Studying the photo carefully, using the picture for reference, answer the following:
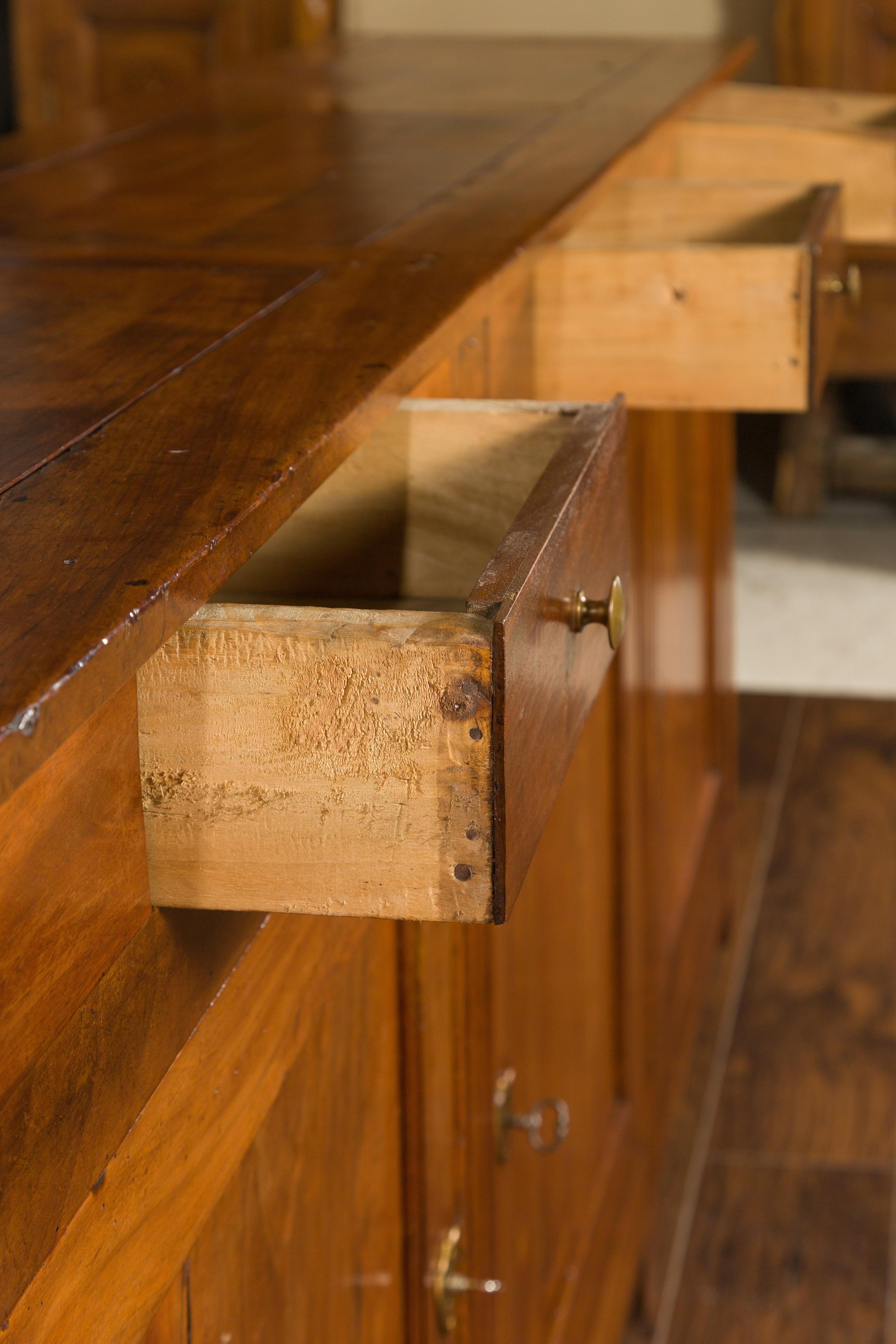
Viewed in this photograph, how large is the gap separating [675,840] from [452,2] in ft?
8.89

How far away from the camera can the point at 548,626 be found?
0.57 meters

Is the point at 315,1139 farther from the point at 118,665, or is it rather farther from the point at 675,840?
the point at 675,840

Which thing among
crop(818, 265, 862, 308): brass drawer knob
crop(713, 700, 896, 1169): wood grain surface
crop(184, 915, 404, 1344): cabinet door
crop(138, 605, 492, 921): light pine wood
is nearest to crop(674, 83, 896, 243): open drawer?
crop(818, 265, 862, 308): brass drawer knob

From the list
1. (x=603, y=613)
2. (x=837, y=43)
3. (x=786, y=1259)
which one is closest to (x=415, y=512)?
(x=603, y=613)

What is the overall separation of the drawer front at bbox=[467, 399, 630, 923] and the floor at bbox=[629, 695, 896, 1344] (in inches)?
47.2

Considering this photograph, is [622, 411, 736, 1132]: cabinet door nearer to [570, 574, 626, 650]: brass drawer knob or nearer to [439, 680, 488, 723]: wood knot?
[570, 574, 626, 650]: brass drawer knob

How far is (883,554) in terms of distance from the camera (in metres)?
3.89

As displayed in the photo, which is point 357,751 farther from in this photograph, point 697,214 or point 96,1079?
point 697,214

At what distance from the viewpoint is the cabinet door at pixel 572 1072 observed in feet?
3.63

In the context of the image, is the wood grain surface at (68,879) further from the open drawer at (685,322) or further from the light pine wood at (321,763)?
the open drawer at (685,322)

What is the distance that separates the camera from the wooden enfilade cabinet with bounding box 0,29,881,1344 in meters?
0.48

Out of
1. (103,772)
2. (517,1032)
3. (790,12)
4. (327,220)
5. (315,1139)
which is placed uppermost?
(790,12)

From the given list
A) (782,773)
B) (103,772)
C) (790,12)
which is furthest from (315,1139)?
(790,12)

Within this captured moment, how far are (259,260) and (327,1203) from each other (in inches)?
19.5
